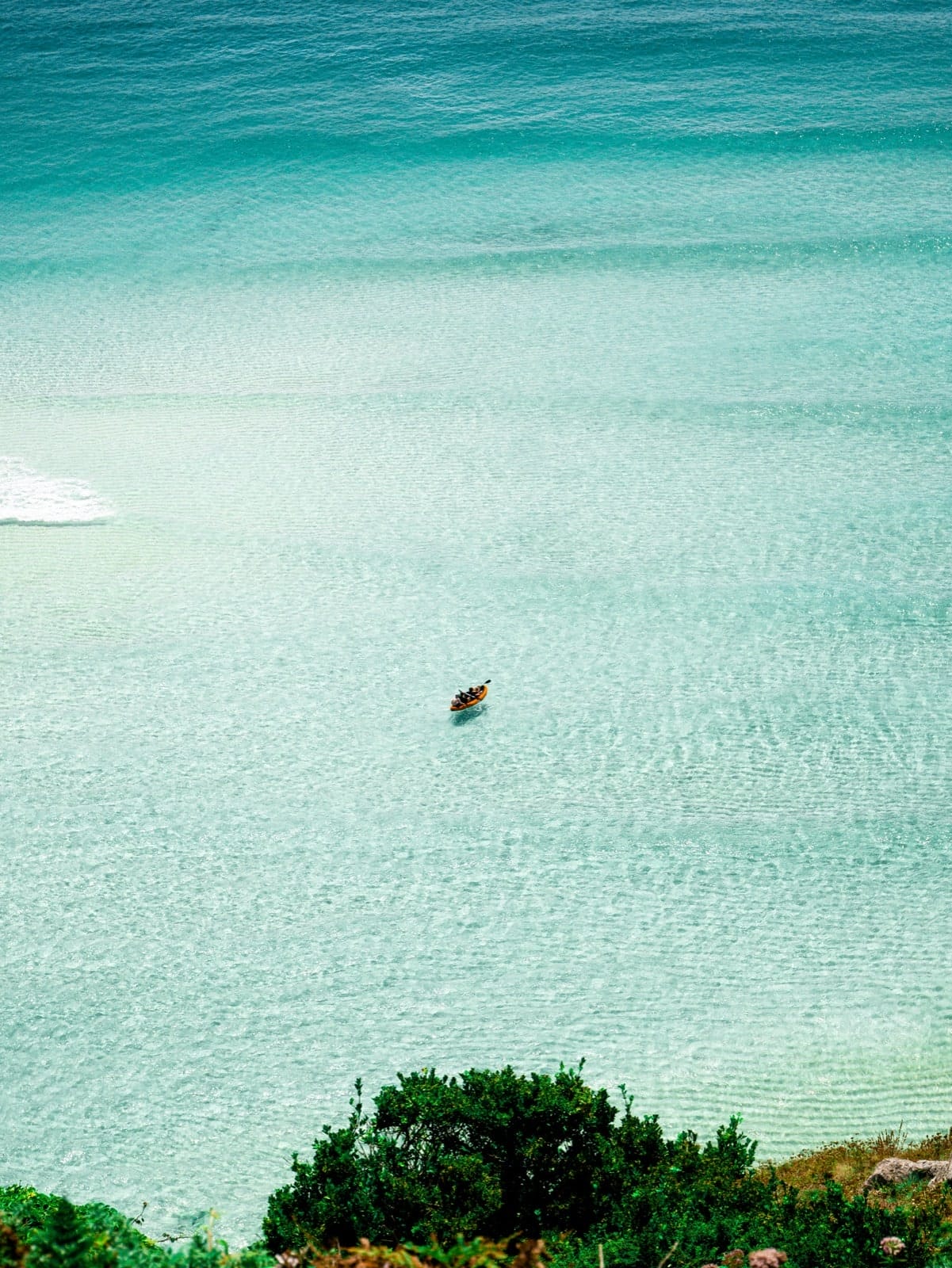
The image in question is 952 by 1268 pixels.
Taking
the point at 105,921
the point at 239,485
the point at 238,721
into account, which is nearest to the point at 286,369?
the point at 239,485

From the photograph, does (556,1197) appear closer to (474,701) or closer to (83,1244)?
(83,1244)

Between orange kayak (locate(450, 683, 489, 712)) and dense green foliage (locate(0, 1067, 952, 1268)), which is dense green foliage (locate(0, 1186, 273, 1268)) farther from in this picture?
orange kayak (locate(450, 683, 489, 712))

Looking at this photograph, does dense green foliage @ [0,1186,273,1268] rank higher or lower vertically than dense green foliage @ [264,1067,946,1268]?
higher

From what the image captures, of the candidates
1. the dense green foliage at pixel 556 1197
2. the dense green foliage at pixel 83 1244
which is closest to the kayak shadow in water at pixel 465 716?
the dense green foliage at pixel 556 1197

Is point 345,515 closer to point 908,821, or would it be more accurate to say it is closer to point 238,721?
point 238,721

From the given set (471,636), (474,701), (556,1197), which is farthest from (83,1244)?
(471,636)

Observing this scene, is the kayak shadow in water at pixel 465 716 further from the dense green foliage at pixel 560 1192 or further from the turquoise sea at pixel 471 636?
the dense green foliage at pixel 560 1192

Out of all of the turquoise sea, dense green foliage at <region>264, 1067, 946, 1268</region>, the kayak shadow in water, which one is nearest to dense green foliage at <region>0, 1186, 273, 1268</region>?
dense green foliage at <region>264, 1067, 946, 1268</region>
